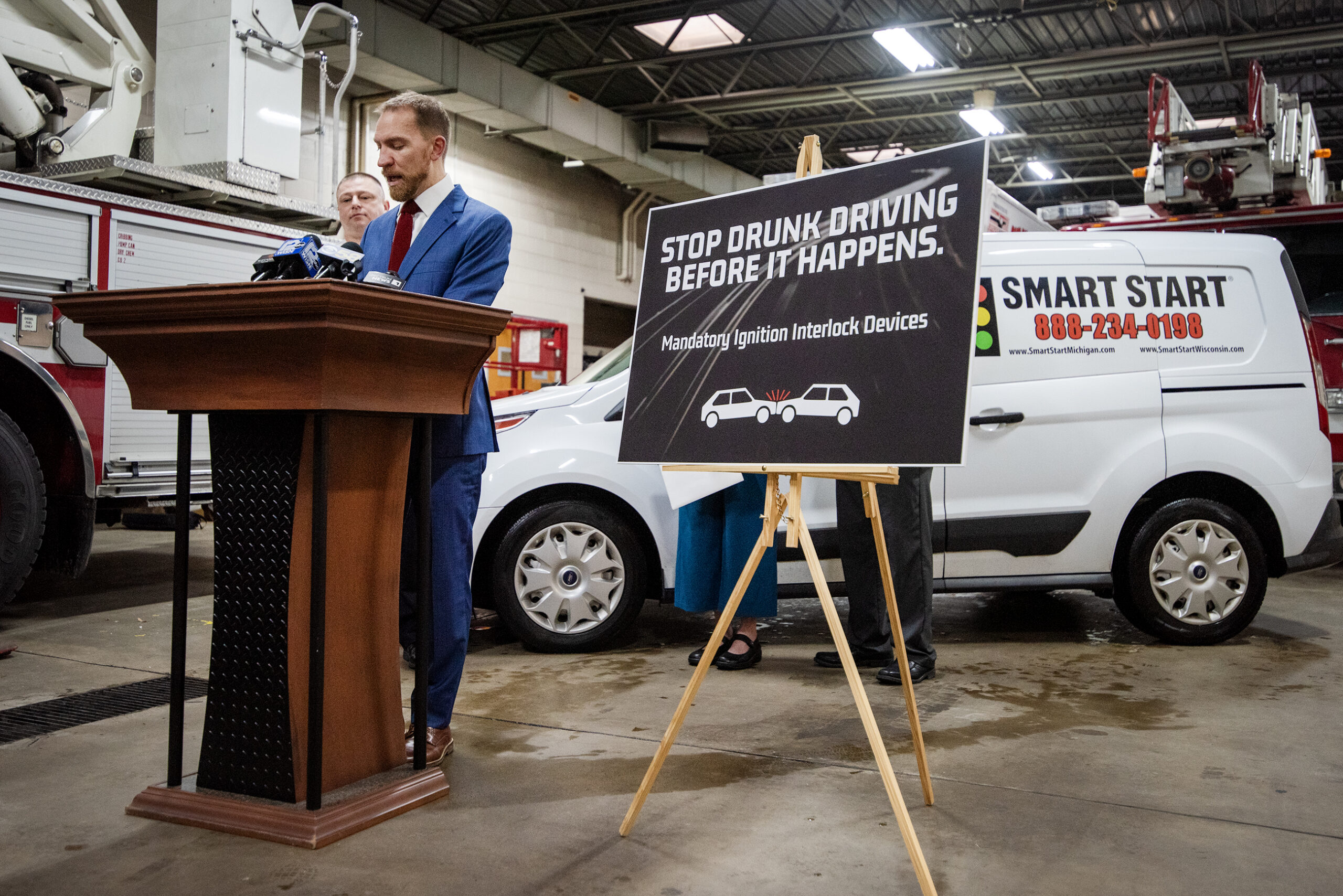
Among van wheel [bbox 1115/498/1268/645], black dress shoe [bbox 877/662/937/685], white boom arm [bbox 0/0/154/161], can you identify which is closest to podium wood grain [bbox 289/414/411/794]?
black dress shoe [bbox 877/662/937/685]

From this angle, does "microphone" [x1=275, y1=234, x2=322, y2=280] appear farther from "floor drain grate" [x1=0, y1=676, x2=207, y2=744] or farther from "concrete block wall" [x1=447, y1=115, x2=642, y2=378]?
"concrete block wall" [x1=447, y1=115, x2=642, y2=378]

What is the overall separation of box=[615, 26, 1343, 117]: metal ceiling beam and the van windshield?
9.34m

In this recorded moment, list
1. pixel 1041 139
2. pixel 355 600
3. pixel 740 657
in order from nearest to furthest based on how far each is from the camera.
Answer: pixel 355 600
pixel 740 657
pixel 1041 139

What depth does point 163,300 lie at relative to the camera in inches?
86.0

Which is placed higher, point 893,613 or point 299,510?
point 299,510

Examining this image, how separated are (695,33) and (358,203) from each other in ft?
27.7

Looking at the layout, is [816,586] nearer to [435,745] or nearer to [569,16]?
[435,745]

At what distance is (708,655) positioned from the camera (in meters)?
2.35

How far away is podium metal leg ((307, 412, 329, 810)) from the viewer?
2.24m

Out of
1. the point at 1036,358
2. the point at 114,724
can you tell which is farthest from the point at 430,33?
the point at 114,724

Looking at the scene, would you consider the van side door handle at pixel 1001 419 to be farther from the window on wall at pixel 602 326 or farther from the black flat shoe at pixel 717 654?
the window on wall at pixel 602 326

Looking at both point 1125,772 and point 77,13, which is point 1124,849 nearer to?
point 1125,772

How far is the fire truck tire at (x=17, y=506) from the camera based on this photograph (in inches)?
172

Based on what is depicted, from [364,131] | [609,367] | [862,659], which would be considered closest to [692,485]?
[862,659]
